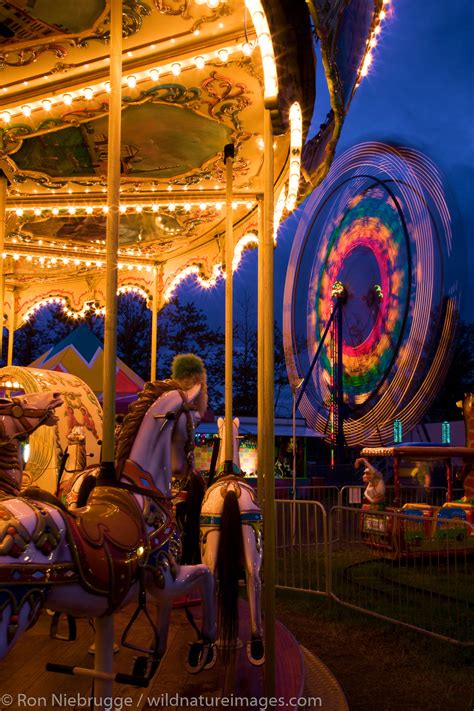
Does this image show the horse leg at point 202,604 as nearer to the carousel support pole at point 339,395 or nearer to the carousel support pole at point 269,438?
the carousel support pole at point 269,438

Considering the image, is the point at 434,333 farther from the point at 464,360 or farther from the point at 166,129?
the point at 464,360

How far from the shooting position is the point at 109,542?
2633mm

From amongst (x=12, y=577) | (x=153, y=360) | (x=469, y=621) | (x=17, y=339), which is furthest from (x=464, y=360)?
(x=12, y=577)

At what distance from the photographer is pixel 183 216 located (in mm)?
8039

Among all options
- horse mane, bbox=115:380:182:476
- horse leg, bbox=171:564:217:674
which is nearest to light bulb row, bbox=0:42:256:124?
horse mane, bbox=115:380:182:476

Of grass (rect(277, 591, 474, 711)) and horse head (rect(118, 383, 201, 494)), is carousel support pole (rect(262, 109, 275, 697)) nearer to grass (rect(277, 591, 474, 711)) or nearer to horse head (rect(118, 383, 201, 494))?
horse head (rect(118, 383, 201, 494))

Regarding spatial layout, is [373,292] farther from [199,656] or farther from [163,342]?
[163,342]

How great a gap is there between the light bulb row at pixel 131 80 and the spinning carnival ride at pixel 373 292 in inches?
417

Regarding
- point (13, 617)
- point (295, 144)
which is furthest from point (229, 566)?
point (295, 144)

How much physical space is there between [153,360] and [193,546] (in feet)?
15.8

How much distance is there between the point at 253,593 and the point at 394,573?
4.53 metres

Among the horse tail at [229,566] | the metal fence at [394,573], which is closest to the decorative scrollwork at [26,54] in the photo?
the horse tail at [229,566]

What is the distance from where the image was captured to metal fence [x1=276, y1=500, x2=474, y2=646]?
5859 mm

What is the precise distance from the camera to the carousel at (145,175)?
2.61 metres
